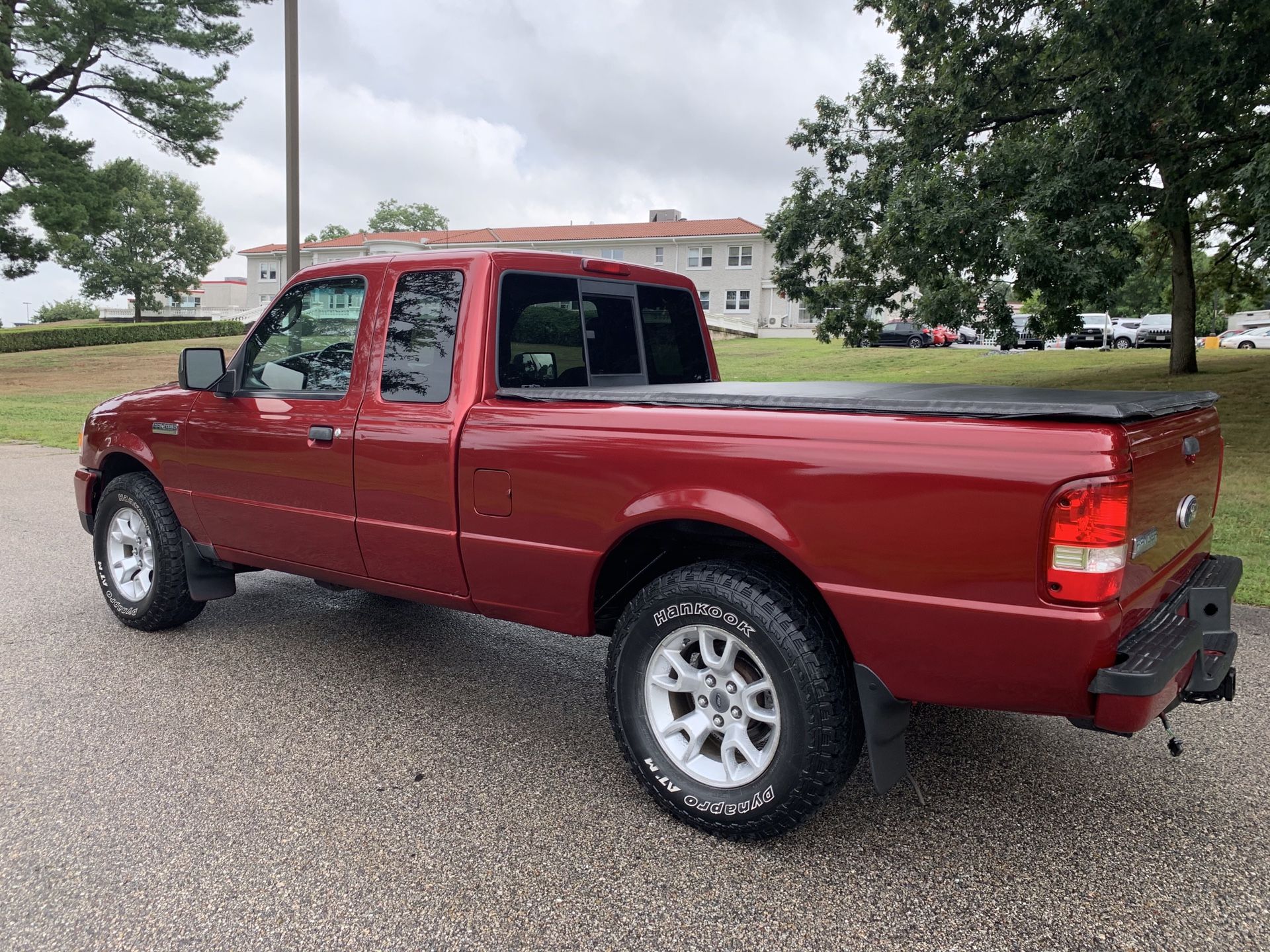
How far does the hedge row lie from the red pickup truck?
45186mm

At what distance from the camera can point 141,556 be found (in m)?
5.12

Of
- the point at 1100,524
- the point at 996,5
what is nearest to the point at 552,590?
the point at 1100,524

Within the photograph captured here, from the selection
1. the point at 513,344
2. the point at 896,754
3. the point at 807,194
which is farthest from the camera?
the point at 807,194

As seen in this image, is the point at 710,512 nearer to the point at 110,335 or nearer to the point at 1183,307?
the point at 1183,307

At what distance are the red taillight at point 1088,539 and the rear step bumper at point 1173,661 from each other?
0.22 meters

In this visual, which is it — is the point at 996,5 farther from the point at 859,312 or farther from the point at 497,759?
the point at 497,759

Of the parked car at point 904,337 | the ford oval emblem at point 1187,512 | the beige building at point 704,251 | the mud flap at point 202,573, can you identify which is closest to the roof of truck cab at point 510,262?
the mud flap at point 202,573

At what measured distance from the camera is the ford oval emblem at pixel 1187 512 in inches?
114

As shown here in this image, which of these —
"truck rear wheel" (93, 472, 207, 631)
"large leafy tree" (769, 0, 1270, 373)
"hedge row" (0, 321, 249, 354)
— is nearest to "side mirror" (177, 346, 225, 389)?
"truck rear wheel" (93, 472, 207, 631)

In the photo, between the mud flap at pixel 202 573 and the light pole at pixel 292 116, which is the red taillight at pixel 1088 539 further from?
the light pole at pixel 292 116

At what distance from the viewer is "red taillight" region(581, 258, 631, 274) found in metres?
4.12

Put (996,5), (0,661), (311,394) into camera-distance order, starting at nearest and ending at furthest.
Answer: (311,394) → (0,661) → (996,5)

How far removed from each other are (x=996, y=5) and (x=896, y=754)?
1478cm

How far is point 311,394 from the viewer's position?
4172 millimetres
